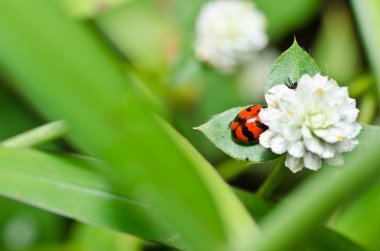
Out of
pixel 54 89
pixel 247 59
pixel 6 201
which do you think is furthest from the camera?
pixel 247 59

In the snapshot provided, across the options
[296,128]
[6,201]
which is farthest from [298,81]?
[6,201]

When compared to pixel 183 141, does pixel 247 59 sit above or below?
above

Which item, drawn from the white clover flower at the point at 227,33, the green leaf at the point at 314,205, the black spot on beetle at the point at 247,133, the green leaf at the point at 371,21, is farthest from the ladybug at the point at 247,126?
the white clover flower at the point at 227,33

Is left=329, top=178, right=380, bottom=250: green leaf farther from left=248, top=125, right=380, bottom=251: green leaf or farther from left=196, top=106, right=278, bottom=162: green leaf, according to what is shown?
left=248, top=125, right=380, bottom=251: green leaf

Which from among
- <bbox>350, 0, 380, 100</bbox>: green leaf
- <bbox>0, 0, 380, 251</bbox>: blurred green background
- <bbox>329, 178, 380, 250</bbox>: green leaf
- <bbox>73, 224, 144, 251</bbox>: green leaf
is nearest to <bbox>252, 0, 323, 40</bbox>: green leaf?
<bbox>0, 0, 380, 251</bbox>: blurred green background

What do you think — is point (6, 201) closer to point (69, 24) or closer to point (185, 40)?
point (185, 40)

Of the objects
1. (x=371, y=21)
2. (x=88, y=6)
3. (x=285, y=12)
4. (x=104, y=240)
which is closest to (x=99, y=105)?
(x=104, y=240)
